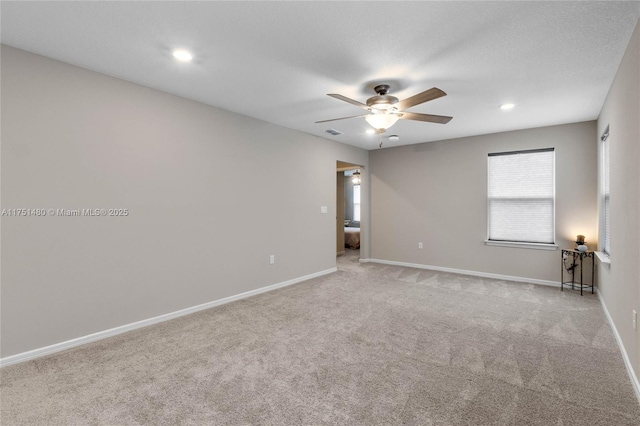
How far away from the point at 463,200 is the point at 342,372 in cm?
442

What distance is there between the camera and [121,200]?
10.3 feet

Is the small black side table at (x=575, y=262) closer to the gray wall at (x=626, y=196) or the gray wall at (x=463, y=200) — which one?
the gray wall at (x=463, y=200)

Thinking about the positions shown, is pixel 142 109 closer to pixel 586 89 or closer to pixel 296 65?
pixel 296 65

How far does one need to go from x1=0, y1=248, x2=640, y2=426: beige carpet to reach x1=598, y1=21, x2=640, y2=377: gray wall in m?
0.36

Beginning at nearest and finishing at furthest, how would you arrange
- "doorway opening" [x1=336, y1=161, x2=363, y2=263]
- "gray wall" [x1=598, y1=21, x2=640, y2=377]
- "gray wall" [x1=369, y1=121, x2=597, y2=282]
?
"gray wall" [x1=598, y1=21, x2=640, y2=377] < "gray wall" [x1=369, y1=121, x2=597, y2=282] < "doorway opening" [x1=336, y1=161, x2=363, y2=263]

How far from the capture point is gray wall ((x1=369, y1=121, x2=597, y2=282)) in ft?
15.5

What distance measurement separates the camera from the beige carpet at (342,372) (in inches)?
75.7

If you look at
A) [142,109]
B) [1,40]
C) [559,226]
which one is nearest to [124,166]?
[142,109]

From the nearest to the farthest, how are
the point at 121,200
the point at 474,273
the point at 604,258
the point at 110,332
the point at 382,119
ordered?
the point at 110,332 → the point at 121,200 → the point at 382,119 → the point at 604,258 → the point at 474,273

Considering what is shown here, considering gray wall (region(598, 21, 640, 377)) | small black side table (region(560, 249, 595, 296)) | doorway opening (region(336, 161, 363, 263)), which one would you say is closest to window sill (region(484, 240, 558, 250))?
small black side table (region(560, 249, 595, 296))

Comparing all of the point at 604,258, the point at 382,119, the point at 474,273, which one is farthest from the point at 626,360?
the point at 474,273

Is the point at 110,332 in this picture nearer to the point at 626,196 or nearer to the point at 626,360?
the point at 626,360

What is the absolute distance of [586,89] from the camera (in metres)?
3.33

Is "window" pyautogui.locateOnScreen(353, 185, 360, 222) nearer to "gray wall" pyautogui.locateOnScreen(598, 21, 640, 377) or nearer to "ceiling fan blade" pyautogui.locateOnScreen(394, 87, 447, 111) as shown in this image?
"gray wall" pyautogui.locateOnScreen(598, 21, 640, 377)
